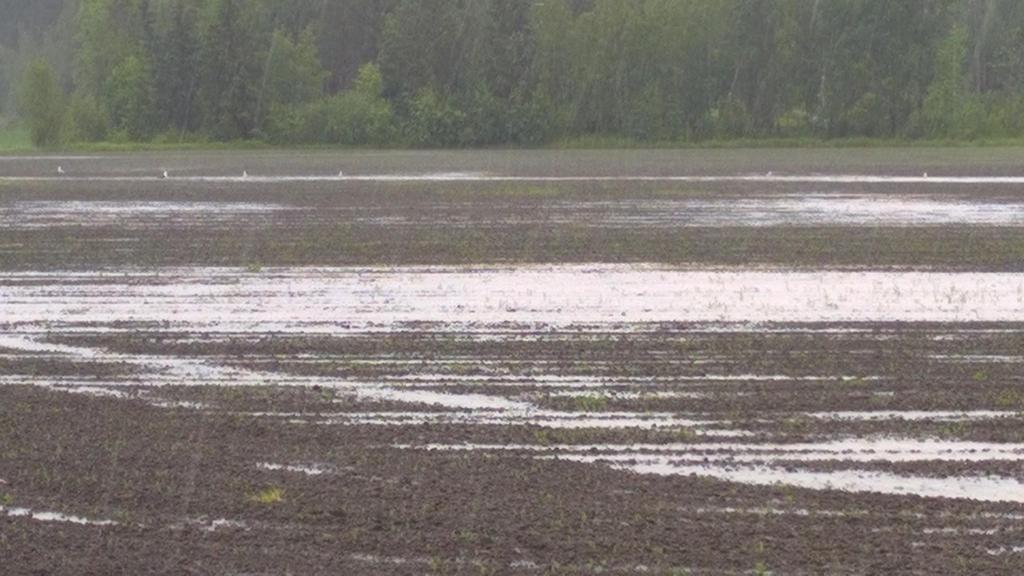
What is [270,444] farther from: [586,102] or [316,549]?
[586,102]

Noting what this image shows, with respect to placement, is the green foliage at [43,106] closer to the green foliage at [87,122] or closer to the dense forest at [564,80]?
the dense forest at [564,80]

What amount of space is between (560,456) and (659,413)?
1614 millimetres

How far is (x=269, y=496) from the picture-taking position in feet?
31.0

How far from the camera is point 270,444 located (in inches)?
433

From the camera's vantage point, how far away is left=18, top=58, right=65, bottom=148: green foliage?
291 feet

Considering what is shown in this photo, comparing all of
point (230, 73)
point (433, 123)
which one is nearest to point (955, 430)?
point (433, 123)

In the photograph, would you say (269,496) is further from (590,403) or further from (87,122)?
(87,122)

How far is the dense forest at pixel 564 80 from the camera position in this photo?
8406cm

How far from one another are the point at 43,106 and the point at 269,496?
275 ft

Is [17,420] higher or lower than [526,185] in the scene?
higher

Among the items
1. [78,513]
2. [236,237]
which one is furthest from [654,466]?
[236,237]

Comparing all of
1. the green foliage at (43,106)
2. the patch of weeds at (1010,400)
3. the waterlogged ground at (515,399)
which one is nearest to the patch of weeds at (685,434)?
the waterlogged ground at (515,399)

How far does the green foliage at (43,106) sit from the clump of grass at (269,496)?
83.6 m

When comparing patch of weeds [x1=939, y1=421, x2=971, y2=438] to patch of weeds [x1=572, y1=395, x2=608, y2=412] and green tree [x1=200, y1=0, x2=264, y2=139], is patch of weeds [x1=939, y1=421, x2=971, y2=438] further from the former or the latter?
green tree [x1=200, y1=0, x2=264, y2=139]
